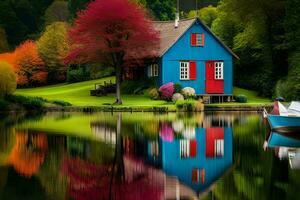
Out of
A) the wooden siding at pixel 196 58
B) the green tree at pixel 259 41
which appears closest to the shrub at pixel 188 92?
the wooden siding at pixel 196 58

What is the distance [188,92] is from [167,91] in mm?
2419

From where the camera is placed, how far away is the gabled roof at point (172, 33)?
179 ft

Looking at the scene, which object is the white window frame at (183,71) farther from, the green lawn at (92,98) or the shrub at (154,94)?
the green lawn at (92,98)

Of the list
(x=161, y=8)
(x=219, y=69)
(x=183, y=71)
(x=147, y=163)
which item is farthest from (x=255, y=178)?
(x=161, y=8)

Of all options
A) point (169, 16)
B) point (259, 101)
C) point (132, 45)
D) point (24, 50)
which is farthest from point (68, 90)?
point (169, 16)

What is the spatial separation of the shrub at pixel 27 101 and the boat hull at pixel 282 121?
78.4 ft

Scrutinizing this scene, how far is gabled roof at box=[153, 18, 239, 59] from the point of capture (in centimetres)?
5466

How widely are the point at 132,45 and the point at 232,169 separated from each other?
33.2 meters

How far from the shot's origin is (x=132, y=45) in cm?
5031

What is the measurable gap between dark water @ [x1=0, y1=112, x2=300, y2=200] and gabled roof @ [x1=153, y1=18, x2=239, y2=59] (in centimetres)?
2273

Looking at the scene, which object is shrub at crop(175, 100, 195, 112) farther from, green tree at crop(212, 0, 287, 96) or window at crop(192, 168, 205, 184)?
window at crop(192, 168, 205, 184)

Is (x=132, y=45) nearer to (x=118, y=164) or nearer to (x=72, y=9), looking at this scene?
(x=118, y=164)

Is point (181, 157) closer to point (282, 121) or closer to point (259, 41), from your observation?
point (282, 121)

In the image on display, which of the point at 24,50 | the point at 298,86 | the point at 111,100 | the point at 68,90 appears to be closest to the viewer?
the point at 298,86
